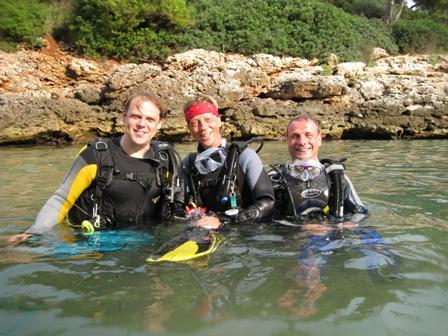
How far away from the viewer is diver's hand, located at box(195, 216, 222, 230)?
3936 mm

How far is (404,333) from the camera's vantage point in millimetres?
2209

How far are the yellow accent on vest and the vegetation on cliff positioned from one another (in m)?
12.7

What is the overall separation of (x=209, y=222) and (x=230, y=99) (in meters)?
9.82

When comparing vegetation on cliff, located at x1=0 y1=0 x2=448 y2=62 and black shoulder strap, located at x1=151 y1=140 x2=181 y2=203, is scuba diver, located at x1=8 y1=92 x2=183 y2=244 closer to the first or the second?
black shoulder strap, located at x1=151 y1=140 x2=181 y2=203

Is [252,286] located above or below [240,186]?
below

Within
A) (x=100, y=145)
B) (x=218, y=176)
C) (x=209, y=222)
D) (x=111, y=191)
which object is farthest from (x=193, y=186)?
(x=100, y=145)

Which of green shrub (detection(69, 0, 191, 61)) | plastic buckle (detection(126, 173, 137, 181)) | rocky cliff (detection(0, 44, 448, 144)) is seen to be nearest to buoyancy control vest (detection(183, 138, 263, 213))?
plastic buckle (detection(126, 173, 137, 181))

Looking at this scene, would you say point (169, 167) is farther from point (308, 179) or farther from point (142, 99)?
point (308, 179)

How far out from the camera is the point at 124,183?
4.12 m

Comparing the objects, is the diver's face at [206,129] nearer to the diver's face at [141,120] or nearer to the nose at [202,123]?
the nose at [202,123]

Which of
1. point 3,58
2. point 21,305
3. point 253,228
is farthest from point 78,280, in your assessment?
point 3,58

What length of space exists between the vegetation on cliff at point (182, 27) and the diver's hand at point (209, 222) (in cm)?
1297

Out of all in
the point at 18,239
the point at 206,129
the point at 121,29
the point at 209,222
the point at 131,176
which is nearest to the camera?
the point at 18,239

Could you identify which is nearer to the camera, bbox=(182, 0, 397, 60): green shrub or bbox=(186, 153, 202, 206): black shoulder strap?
bbox=(186, 153, 202, 206): black shoulder strap
